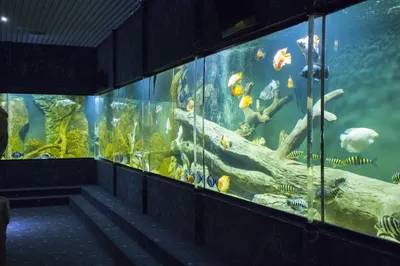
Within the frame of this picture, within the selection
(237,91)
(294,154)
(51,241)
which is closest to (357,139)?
(294,154)

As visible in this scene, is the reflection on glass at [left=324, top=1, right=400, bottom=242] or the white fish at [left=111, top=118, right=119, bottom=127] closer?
the reflection on glass at [left=324, top=1, right=400, bottom=242]

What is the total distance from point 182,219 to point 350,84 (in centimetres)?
358

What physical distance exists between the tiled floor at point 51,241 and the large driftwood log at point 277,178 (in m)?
2.30

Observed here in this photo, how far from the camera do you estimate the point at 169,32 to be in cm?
673

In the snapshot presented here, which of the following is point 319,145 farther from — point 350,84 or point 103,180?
point 103,180

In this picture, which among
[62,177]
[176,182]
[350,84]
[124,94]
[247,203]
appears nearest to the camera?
[350,84]

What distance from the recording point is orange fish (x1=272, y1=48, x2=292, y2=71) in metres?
3.90

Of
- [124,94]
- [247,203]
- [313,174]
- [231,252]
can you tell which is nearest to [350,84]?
[313,174]

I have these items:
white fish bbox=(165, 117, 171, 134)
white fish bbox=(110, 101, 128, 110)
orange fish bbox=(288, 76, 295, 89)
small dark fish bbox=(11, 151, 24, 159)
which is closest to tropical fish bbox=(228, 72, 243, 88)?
orange fish bbox=(288, 76, 295, 89)

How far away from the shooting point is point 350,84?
10.6ft

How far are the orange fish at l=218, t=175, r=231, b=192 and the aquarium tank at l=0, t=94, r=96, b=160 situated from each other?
8.27 m

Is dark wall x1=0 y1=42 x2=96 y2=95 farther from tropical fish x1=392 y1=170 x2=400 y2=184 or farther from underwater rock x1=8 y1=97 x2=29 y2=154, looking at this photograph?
tropical fish x1=392 y1=170 x2=400 y2=184

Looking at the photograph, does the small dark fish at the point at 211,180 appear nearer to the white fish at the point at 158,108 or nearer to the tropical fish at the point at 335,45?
the white fish at the point at 158,108

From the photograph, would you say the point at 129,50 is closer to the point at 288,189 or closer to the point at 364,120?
the point at 288,189
